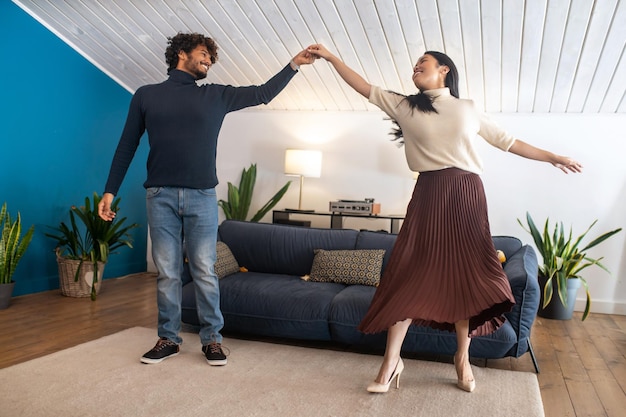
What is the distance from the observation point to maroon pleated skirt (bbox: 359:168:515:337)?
7.83 ft

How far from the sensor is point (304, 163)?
5.45 m

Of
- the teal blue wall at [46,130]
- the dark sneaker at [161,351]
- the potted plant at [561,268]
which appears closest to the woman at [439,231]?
the dark sneaker at [161,351]

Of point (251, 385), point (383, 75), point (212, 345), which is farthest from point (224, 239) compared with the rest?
point (383, 75)

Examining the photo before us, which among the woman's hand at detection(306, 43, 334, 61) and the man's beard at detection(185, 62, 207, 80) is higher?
the woman's hand at detection(306, 43, 334, 61)

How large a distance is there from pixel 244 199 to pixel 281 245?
1933 mm

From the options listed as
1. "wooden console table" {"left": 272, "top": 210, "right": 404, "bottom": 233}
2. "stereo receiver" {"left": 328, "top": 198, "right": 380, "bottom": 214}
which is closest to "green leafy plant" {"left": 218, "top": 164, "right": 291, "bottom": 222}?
"wooden console table" {"left": 272, "top": 210, "right": 404, "bottom": 233}

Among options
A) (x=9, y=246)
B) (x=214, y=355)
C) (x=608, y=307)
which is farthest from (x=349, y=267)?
(x=608, y=307)

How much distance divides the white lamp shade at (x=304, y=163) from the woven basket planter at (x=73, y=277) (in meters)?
1.93

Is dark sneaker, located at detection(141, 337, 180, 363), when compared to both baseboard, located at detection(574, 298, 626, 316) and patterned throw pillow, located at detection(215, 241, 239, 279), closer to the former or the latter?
patterned throw pillow, located at detection(215, 241, 239, 279)

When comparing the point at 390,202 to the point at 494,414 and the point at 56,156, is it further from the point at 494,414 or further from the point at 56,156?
the point at 494,414

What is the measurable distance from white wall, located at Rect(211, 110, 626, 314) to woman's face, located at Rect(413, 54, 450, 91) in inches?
117

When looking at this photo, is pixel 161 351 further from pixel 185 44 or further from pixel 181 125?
pixel 185 44

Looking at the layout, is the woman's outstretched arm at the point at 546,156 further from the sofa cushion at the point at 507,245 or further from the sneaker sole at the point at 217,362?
the sneaker sole at the point at 217,362

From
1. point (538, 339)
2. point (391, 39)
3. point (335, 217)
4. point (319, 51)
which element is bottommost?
point (538, 339)
